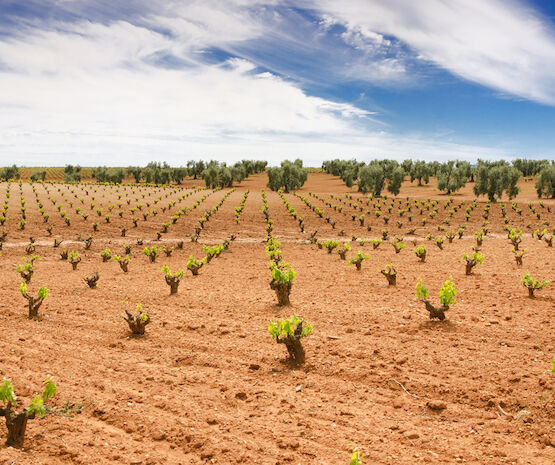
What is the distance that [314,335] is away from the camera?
30.5ft

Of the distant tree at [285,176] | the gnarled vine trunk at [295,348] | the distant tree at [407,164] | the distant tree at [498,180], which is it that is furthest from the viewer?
the distant tree at [407,164]

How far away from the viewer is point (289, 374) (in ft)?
24.3

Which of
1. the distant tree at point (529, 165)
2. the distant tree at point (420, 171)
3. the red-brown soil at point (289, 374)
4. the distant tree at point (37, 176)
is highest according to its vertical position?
the distant tree at point (529, 165)

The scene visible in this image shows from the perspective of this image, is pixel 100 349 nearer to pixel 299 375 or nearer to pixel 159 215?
pixel 299 375

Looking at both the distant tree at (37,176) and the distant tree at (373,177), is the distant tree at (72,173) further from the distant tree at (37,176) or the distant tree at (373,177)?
the distant tree at (373,177)

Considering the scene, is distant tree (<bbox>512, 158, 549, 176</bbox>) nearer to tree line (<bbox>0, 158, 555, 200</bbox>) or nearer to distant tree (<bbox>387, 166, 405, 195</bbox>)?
tree line (<bbox>0, 158, 555, 200</bbox>)

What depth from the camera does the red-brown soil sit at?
5.25 m

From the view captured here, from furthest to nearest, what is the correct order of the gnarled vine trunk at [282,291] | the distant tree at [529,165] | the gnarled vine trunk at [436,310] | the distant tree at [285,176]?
the distant tree at [529,165] < the distant tree at [285,176] < the gnarled vine trunk at [282,291] < the gnarled vine trunk at [436,310]

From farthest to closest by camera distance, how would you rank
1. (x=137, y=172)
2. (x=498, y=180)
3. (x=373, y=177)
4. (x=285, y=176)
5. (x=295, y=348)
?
(x=137, y=172)
(x=285, y=176)
(x=373, y=177)
(x=498, y=180)
(x=295, y=348)

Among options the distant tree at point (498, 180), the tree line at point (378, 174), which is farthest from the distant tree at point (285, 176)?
the distant tree at point (498, 180)

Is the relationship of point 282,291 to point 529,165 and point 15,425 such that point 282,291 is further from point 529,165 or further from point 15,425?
point 529,165

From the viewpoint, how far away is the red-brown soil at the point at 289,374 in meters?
5.25

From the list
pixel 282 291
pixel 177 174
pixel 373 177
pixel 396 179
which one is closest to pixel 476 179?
pixel 396 179

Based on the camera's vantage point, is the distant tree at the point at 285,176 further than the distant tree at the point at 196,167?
No
